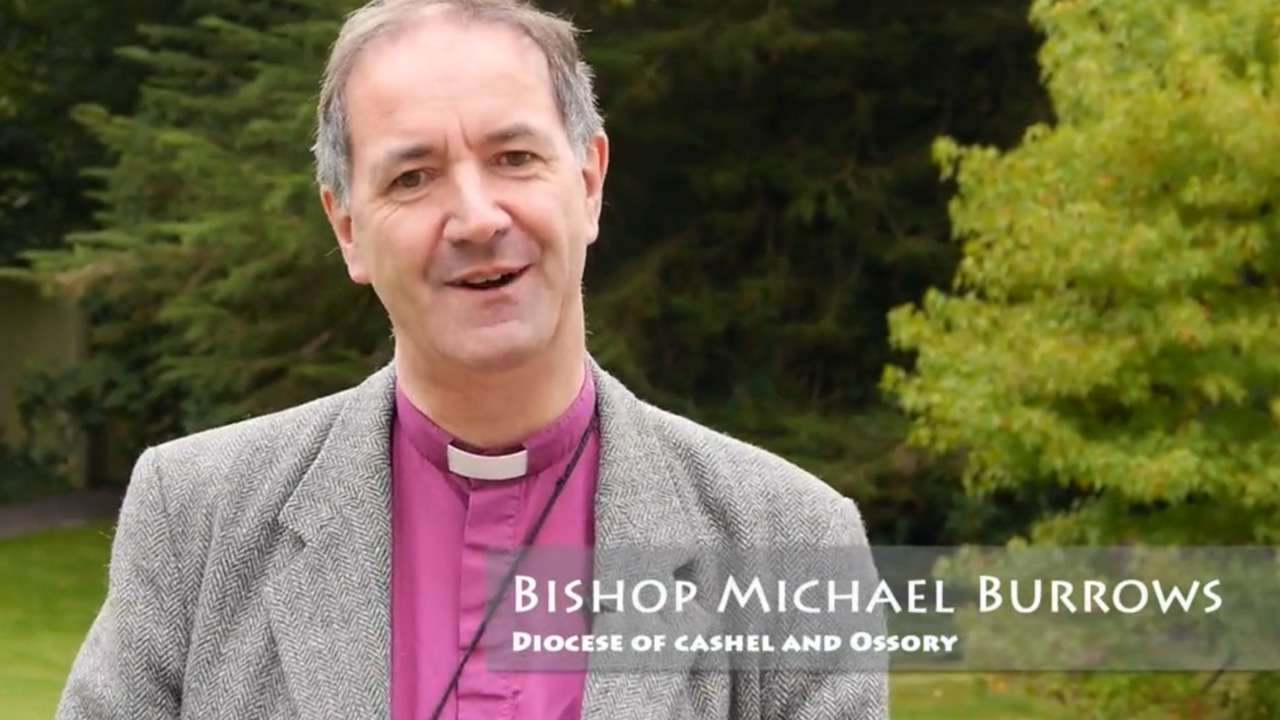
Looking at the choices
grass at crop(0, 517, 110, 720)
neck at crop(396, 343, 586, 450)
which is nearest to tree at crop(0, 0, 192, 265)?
grass at crop(0, 517, 110, 720)

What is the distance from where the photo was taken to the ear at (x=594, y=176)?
2.16m

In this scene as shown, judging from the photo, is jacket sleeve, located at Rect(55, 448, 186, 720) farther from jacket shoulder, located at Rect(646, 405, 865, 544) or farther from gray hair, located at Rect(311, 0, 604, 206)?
jacket shoulder, located at Rect(646, 405, 865, 544)

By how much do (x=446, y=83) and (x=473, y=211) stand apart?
0.14 metres

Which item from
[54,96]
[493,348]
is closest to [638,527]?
[493,348]

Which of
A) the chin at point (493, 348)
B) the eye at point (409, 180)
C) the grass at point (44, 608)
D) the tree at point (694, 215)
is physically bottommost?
the grass at point (44, 608)

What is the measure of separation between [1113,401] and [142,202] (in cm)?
881

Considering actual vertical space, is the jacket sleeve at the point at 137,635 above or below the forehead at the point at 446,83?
below

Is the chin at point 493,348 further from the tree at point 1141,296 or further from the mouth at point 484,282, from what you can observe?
the tree at point 1141,296

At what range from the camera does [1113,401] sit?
27.2 feet

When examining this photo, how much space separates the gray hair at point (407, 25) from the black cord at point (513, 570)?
1.09ft

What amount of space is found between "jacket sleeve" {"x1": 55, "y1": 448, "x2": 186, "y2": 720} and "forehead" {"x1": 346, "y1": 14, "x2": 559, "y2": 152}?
0.47m

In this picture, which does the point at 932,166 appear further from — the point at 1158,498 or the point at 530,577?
the point at 530,577

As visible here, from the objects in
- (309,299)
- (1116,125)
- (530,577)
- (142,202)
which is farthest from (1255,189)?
(142,202)

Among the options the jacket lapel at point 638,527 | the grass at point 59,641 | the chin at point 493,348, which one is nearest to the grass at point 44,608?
the grass at point 59,641
